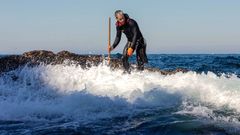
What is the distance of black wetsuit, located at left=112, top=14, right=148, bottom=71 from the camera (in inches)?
527

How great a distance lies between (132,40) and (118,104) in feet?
12.4

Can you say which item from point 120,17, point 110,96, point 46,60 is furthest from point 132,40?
point 46,60

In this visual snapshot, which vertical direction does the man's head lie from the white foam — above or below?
above

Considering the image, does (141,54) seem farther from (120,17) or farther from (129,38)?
(120,17)

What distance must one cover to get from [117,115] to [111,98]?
3.96 feet

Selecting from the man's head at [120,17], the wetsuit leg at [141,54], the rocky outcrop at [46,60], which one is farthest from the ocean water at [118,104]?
the rocky outcrop at [46,60]

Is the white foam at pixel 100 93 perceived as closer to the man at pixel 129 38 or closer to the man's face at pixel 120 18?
the man at pixel 129 38

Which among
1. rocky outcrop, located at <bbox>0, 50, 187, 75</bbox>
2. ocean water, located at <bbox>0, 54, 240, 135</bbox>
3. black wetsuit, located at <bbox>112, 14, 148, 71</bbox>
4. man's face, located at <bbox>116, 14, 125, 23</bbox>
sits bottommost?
ocean water, located at <bbox>0, 54, 240, 135</bbox>

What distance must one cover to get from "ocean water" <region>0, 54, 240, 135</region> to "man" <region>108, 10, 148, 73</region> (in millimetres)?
613

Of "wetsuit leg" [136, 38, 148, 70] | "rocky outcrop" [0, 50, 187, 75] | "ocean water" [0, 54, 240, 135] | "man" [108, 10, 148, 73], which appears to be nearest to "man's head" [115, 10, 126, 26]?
"man" [108, 10, 148, 73]

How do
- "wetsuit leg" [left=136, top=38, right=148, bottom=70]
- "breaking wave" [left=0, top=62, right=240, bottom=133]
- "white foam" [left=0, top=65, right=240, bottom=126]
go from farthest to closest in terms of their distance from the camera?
"wetsuit leg" [left=136, top=38, right=148, bottom=70]
"white foam" [left=0, top=65, right=240, bottom=126]
"breaking wave" [left=0, top=62, right=240, bottom=133]

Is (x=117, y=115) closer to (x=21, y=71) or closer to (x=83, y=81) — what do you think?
(x=83, y=81)

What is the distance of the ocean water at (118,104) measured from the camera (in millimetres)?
8164

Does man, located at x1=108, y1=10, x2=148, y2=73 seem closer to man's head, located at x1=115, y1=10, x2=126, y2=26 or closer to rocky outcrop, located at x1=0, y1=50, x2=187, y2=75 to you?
man's head, located at x1=115, y1=10, x2=126, y2=26
